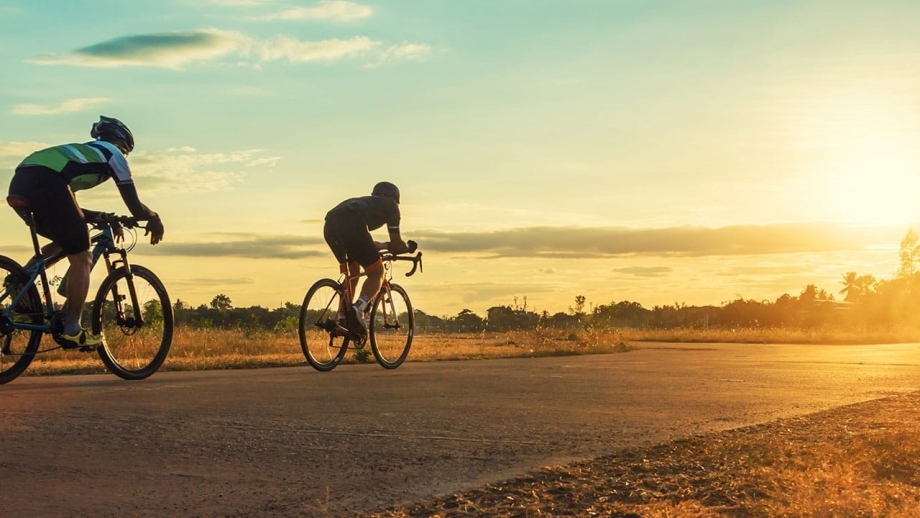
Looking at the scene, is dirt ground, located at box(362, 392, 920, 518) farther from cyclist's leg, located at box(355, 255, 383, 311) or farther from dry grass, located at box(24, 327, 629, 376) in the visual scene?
dry grass, located at box(24, 327, 629, 376)

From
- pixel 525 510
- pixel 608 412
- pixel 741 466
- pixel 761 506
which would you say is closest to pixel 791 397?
pixel 608 412

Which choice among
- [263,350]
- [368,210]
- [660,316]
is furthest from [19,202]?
[660,316]

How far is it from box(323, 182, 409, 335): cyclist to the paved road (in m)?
1.31

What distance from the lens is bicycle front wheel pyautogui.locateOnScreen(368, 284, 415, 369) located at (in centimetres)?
1112

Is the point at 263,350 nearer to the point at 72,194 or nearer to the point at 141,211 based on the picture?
the point at 141,211

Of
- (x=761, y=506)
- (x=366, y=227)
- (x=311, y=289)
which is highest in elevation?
(x=366, y=227)

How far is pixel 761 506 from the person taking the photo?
3.97 m

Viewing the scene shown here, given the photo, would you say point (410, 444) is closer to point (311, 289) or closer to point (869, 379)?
point (311, 289)

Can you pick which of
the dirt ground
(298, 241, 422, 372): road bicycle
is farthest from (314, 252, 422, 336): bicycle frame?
the dirt ground

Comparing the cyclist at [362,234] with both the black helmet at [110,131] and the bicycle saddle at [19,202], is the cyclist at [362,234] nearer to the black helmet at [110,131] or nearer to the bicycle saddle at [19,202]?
the black helmet at [110,131]

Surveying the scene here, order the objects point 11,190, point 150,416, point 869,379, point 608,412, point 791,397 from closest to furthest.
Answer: point 150,416, point 608,412, point 11,190, point 791,397, point 869,379

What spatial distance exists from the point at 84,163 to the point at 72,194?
26 cm

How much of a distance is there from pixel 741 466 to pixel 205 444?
271 centimetres

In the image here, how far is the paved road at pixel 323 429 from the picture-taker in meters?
4.11
